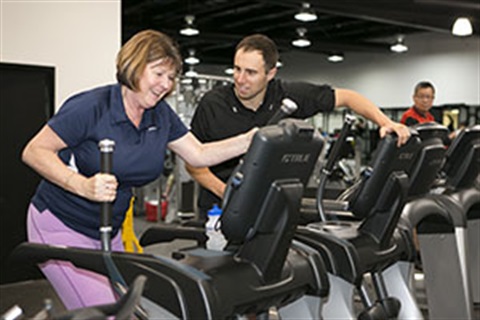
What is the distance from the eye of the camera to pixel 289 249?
2.03 meters

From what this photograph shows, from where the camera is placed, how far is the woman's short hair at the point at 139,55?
6.91ft

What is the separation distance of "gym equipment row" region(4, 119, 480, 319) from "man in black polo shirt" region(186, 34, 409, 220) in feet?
1.41

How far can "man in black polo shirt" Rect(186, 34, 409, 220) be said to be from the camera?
2.93 meters

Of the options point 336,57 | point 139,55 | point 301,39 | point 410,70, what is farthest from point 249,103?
point 336,57

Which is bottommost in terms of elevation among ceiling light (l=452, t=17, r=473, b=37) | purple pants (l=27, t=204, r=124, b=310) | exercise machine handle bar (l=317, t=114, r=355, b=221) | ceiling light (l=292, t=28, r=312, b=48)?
purple pants (l=27, t=204, r=124, b=310)

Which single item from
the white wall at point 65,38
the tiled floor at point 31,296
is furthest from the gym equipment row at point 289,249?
the white wall at point 65,38

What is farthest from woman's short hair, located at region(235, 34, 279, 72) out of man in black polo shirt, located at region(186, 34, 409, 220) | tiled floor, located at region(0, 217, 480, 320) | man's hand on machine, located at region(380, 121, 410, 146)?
tiled floor, located at region(0, 217, 480, 320)

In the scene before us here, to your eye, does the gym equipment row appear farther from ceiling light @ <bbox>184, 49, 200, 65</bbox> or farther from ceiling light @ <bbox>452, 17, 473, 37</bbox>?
ceiling light @ <bbox>184, 49, 200, 65</bbox>

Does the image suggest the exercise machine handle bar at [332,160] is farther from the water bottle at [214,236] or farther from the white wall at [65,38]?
the white wall at [65,38]

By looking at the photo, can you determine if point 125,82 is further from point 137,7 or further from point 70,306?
point 137,7

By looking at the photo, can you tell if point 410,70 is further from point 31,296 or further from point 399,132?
point 399,132

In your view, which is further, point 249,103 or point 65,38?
point 65,38

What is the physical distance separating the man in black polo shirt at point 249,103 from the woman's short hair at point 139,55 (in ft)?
2.64

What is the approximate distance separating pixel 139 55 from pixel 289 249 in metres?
0.75
